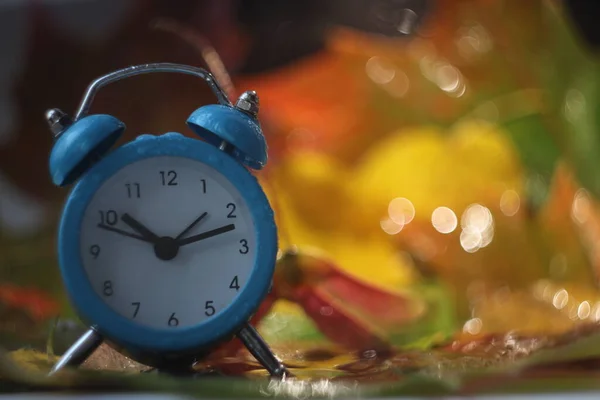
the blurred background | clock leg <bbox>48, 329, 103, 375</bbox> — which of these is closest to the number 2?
clock leg <bbox>48, 329, 103, 375</bbox>

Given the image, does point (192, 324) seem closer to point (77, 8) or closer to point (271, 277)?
point (271, 277)

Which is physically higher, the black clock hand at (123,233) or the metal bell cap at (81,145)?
the metal bell cap at (81,145)

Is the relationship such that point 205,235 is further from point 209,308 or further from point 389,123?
point 389,123

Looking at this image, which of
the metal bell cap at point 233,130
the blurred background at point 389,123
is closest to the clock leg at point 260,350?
the metal bell cap at point 233,130

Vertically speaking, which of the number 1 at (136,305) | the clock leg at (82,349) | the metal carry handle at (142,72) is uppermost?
the metal carry handle at (142,72)

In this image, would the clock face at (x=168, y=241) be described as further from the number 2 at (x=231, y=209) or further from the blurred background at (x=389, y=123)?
the blurred background at (x=389, y=123)

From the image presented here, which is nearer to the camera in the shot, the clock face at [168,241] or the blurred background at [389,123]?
the clock face at [168,241]

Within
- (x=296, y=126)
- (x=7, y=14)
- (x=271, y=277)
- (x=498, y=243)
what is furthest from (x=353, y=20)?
(x=271, y=277)
